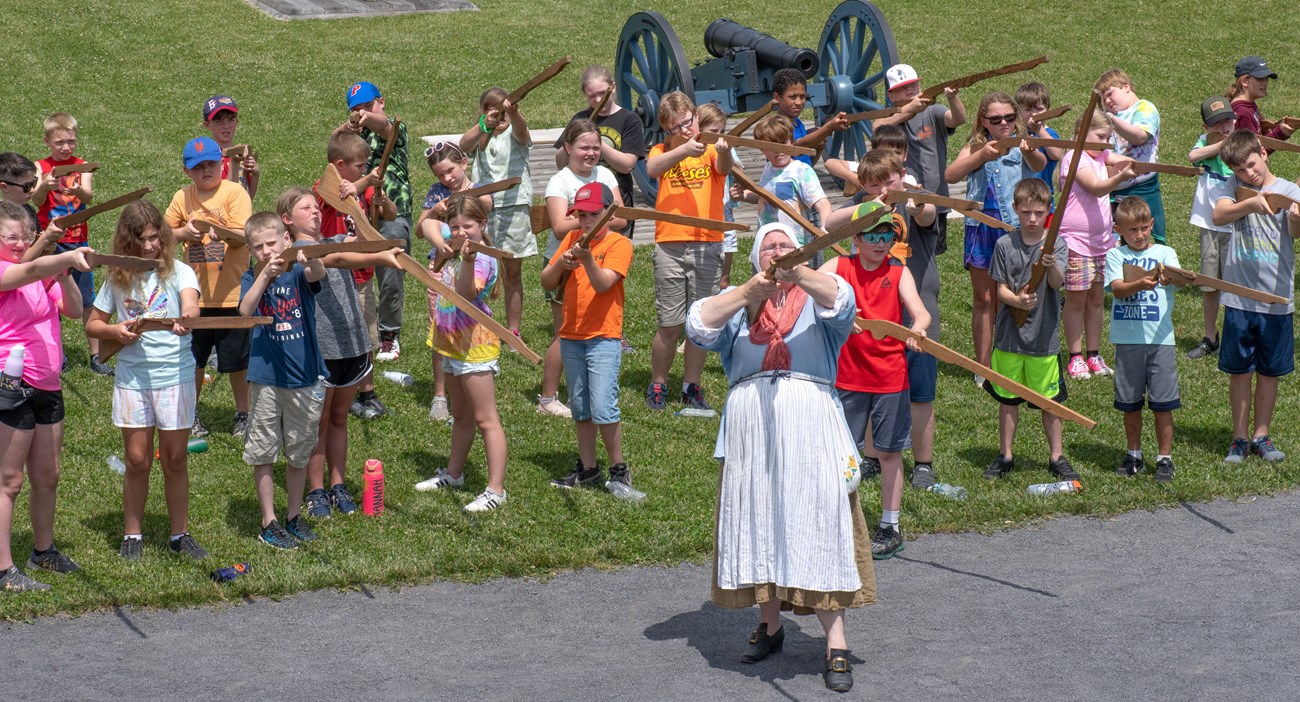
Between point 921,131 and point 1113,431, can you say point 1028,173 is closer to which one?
point 921,131

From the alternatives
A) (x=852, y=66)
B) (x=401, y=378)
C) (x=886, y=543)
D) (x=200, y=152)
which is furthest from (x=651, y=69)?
(x=886, y=543)

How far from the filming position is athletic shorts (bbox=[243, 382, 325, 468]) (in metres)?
6.49

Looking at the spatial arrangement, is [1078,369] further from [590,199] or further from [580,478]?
[590,199]

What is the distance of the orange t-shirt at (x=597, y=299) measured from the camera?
7.03 meters

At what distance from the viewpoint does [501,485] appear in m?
7.07

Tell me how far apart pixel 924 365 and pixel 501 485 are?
2.25 m

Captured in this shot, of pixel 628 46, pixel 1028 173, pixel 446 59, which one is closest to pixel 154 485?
pixel 1028 173

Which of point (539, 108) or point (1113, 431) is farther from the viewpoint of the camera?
point (539, 108)

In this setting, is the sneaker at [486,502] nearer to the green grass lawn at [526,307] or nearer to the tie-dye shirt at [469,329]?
the green grass lawn at [526,307]

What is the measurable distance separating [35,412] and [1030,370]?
4.83 meters

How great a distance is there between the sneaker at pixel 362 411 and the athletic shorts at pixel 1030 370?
3.61 metres

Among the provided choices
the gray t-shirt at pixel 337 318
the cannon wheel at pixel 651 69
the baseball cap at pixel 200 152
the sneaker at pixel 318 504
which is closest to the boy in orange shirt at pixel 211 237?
the baseball cap at pixel 200 152

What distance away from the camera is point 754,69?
41.2ft

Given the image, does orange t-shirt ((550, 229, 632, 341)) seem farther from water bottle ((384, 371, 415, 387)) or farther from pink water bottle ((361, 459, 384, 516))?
water bottle ((384, 371, 415, 387))
